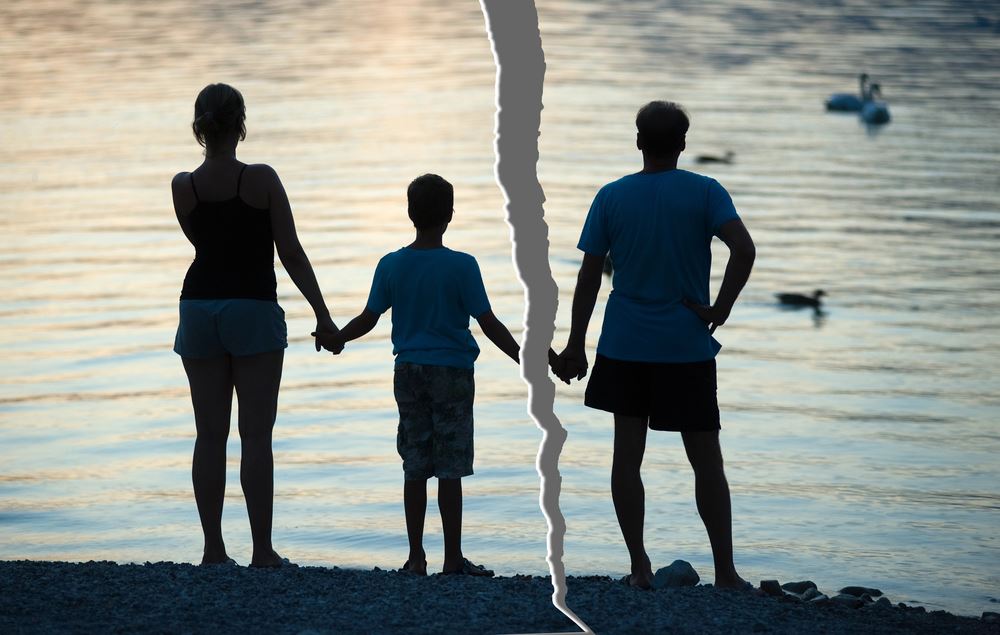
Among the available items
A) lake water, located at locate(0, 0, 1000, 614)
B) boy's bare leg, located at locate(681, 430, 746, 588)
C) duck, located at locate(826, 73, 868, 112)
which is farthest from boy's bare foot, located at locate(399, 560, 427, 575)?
duck, located at locate(826, 73, 868, 112)

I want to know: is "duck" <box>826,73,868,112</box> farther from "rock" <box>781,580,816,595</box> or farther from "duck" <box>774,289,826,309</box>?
"rock" <box>781,580,816,595</box>

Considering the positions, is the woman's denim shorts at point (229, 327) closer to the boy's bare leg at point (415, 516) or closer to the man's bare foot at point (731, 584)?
the boy's bare leg at point (415, 516)

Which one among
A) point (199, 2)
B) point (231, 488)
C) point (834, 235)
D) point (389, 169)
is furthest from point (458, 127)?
point (199, 2)

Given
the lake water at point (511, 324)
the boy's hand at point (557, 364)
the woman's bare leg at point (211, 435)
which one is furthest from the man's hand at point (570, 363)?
the lake water at point (511, 324)

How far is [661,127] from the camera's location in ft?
17.6

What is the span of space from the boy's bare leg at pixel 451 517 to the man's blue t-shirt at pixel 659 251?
808mm

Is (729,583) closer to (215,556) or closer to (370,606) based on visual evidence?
(370,606)

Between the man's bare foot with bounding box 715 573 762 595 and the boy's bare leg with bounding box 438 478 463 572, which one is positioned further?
the boy's bare leg with bounding box 438 478 463 572

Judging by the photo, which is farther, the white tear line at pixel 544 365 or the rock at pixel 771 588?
the rock at pixel 771 588

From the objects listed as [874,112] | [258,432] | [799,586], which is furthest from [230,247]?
[874,112]

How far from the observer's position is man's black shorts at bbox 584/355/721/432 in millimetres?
5391

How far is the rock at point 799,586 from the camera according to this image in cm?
651

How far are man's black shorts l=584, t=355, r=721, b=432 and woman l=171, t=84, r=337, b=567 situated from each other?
110cm

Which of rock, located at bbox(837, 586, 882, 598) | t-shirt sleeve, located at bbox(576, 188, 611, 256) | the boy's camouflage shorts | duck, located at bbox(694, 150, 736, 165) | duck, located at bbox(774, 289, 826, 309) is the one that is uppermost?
duck, located at bbox(694, 150, 736, 165)
